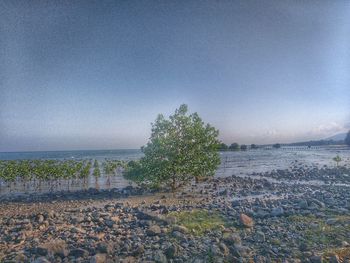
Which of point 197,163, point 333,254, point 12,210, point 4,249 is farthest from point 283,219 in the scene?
point 12,210

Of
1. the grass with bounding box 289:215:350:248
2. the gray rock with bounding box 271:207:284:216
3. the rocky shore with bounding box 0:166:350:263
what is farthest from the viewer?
the gray rock with bounding box 271:207:284:216

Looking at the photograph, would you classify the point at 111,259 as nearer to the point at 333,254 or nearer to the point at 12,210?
the point at 333,254

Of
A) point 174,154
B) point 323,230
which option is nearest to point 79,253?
point 323,230

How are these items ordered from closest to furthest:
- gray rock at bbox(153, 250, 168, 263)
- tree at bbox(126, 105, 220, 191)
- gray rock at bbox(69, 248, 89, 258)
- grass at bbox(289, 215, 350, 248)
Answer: gray rock at bbox(153, 250, 168, 263) → gray rock at bbox(69, 248, 89, 258) → grass at bbox(289, 215, 350, 248) → tree at bbox(126, 105, 220, 191)

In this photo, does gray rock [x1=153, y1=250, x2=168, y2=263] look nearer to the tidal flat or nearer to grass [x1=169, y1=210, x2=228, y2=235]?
the tidal flat

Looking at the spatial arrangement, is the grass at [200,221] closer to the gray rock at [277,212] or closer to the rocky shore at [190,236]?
the rocky shore at [190,236]

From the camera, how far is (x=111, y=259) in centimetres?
805

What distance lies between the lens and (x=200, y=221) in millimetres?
12047

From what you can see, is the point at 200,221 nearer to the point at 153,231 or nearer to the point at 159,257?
the point at 153,231

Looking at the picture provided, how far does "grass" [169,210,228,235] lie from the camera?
35.3 ft

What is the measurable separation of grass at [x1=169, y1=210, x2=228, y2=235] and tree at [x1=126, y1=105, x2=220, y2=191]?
863 cm

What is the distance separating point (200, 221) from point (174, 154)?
34.9ft

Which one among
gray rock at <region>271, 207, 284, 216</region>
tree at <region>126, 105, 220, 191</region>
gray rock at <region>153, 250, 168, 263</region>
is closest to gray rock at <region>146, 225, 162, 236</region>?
gray rock at <region>153, 250, 168, 263</region>

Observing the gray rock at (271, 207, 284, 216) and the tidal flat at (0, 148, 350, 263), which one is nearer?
the tidal flat at (0, 148, 350, 263)
